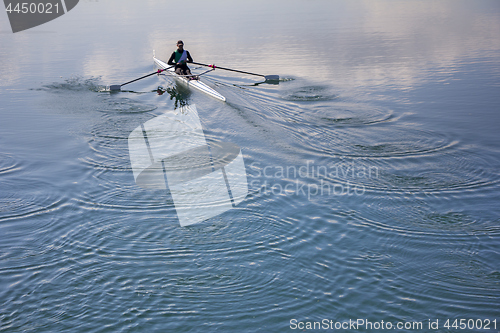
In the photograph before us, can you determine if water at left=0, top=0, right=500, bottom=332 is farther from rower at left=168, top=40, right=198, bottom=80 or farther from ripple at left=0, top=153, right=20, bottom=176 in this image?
rower at left=168, top=40, right=198, bottom=80

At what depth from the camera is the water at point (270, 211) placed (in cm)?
625

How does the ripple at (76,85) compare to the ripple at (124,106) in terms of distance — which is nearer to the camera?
the ripple at (124,106)

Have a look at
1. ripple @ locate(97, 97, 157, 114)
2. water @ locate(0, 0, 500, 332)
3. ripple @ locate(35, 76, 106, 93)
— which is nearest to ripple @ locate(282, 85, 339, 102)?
water @ locate(0, 0, 500, 332)

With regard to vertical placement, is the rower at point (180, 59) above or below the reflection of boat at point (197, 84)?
above

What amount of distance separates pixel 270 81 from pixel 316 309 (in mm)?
14599

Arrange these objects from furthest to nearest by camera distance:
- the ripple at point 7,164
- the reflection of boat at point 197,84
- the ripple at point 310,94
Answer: the reflection of boat at point 197,84, the ripple at point 310,94, the ripple at point 7,164

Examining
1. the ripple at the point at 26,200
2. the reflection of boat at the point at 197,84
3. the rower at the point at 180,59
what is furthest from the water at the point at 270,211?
the rower at the point at 180,59

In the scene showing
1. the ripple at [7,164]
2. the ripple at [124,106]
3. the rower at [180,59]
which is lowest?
the ripple at [7,164]

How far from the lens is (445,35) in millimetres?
32344

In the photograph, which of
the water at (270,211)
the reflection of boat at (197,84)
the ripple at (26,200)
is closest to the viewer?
the water at (270,211)

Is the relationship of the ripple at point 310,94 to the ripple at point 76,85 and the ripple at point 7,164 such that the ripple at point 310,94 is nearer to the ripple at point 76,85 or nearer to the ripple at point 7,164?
the ripple at point 76,85

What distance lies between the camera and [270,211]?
8641 mm

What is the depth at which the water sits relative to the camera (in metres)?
6.25

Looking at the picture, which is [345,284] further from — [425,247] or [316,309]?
[425,247]
